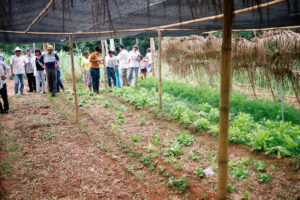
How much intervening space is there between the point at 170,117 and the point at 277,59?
3.06 metres

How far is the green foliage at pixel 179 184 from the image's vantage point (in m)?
3.27

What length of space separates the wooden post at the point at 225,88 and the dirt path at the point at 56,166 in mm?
1508

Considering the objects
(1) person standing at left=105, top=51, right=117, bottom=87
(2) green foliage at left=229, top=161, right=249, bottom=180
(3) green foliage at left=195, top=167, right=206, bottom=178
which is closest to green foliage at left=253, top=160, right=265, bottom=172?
(2) green foliage at left=229, top=161, right=249, bottom=180

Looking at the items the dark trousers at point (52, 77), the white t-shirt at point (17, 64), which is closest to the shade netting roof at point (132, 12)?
the dark trousers at point (52, 77)

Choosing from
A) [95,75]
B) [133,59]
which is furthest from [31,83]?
[133,59]

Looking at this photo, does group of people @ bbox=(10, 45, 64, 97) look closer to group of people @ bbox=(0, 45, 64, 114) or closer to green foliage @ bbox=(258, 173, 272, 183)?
group of people @ bbox=(0, 45, 64, 114)

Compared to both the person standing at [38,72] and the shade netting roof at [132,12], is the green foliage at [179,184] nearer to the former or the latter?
the shade netting roof at [132,12]

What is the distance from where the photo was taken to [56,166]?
13.3ft

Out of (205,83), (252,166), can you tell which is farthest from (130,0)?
(205,83)

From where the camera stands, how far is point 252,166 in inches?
147

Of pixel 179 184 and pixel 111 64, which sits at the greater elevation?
pixel 111 64

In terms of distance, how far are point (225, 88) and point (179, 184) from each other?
2.03 metres

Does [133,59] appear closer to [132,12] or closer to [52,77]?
[52,77]

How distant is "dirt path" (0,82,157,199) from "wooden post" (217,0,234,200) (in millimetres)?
1508
